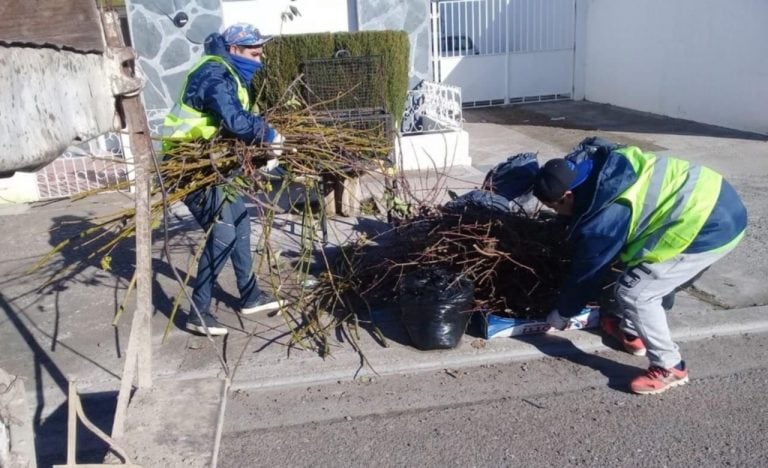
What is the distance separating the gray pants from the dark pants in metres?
2.23

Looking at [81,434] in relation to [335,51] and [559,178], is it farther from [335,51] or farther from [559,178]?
[335,51]

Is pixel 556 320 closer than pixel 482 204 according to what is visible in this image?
Yes

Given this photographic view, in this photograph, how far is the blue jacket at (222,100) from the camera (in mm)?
3941

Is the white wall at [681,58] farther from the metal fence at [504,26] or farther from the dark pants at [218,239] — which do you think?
the dark pants at [218,239]

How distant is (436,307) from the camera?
4.06 m

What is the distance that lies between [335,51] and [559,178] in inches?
212

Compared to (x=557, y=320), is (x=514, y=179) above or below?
above

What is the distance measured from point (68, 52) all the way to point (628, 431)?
2878 mm

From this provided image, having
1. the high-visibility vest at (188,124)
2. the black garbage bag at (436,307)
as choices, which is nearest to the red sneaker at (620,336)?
the black garbage bag at (436,307)

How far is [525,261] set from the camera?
4402 mm

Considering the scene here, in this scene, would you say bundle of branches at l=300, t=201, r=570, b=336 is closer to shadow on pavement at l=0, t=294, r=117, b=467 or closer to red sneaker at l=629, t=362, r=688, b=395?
red sneaker at l=629, t=362, r=688, b=395

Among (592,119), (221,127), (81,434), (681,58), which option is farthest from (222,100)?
(681,58)

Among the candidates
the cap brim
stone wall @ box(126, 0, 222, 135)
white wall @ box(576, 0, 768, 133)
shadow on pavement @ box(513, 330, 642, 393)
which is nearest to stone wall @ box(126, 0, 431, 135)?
stone wall @ box(126, 0, 222, 135)

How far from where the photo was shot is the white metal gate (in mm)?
13945
